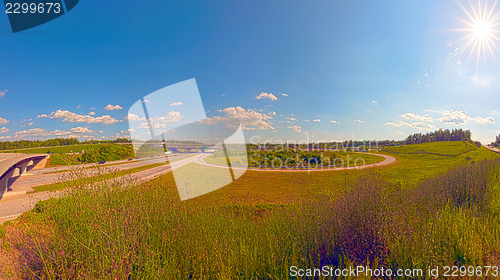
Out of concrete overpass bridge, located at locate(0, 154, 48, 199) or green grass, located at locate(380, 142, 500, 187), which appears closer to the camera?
concrete overpass bridge, located at locate(0, 154, 48, 199)

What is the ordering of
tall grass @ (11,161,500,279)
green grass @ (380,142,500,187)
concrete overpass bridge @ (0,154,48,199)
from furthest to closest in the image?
1. green grass @ (380,142,500,187)
2. concrete overpass bridge @ (0,154,48,199)
3. tall grass @ (11,161,500,279)

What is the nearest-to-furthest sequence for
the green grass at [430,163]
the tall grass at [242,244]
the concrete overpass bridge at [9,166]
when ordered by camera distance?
1. the tall grass at [242,244]
2. the concrete overpass bridge at [9,166]
3. the green grass at [430,163]

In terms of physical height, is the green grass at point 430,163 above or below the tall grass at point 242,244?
below

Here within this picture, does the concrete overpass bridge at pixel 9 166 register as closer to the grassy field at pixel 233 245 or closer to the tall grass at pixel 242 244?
the grassy field at pixel 233 245

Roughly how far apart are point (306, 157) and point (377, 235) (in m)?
27.4

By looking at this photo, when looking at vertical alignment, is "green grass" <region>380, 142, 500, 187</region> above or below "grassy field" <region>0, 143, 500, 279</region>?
below

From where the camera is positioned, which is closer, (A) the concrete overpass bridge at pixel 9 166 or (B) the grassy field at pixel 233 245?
(B) the grassy field at pixel 233 245

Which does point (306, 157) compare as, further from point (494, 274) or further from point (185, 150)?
point (185, 150)

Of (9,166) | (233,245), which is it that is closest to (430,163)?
(233,245)

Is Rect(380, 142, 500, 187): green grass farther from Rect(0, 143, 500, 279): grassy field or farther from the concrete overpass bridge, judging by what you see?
the concrete overpass bridge

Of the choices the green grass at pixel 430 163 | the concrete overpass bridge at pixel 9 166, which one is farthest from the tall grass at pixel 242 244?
the concrete overpass bridge at pixel 9 166

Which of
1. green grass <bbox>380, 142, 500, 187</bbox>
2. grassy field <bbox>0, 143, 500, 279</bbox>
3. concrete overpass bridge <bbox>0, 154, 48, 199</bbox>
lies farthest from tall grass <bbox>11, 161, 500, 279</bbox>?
concrete overpass bridge <bbox>0, 154, 48, 199</bbox>

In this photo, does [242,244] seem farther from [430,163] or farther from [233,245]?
[430,163]

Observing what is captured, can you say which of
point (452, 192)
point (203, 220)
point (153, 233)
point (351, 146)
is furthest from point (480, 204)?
point (351, 146)
